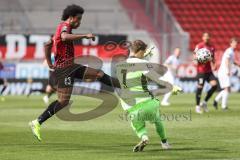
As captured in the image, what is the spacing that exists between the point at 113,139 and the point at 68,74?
1653mm

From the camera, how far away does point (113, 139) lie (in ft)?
47.2

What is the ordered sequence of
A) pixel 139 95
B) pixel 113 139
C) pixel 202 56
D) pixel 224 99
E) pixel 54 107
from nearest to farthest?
pixel 139 95 < pixel 54 107 < pixel 113 139 < pixel 202 56 < pixel 224 99

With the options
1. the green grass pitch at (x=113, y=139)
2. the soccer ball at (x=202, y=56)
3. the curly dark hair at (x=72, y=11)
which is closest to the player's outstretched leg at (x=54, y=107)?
the green grass pitch at (x=113, y=139)

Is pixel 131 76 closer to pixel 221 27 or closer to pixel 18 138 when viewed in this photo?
pixel 18 138

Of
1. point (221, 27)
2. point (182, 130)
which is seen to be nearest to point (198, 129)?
point (182, 130)

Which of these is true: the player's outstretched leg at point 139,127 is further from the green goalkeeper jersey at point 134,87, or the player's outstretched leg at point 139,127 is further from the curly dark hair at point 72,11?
the curly dark hair at point 72,11

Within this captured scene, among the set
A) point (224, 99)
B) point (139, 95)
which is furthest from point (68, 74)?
point (224, 99)

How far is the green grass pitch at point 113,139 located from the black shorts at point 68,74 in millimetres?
1098

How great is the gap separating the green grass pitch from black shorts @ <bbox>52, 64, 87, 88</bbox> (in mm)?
1098

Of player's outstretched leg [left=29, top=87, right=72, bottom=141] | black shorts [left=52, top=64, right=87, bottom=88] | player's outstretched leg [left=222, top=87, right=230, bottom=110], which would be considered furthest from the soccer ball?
player's outstretched leg [left=222, top=87, right=230, bottom=110]

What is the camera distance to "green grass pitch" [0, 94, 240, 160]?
11707mm

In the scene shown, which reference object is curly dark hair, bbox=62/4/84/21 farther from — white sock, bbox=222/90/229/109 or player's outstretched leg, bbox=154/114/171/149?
white sock, bbox=222/90/229/109

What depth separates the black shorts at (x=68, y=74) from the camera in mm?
13688

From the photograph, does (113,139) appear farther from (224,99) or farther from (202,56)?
(224,99)
